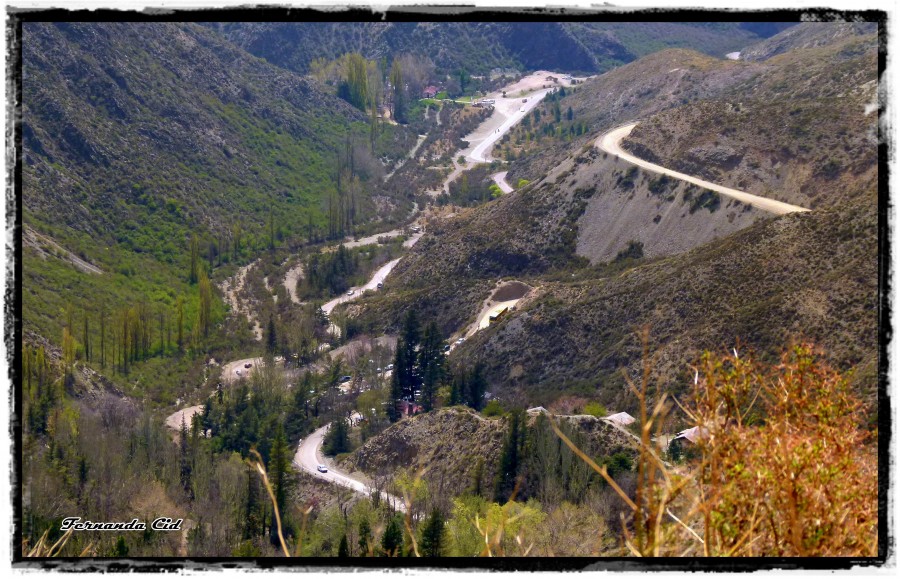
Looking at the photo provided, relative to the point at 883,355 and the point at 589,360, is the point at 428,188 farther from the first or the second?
the point at 883,355

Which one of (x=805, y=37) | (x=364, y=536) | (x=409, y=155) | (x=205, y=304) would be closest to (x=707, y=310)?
(x=364, y=536)

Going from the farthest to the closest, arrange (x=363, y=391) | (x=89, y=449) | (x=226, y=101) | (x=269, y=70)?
(x=269, y=70)
(x=226, y=101)
(x=363, y=391)
(x=89, y=449)

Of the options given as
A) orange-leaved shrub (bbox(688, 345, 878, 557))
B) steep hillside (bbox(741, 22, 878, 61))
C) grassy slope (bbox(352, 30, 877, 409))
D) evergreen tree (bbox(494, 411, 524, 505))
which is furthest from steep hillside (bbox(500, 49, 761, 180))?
orange-leaved shrub (bbox(688, 345, 878, 557))

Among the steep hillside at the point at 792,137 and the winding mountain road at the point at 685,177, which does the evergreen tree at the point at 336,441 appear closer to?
the winding mountain road at the point at 685,177

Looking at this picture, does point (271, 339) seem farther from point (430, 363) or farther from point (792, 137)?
point (792, 137)

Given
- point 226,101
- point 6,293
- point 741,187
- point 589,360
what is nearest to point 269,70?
point 226,101
